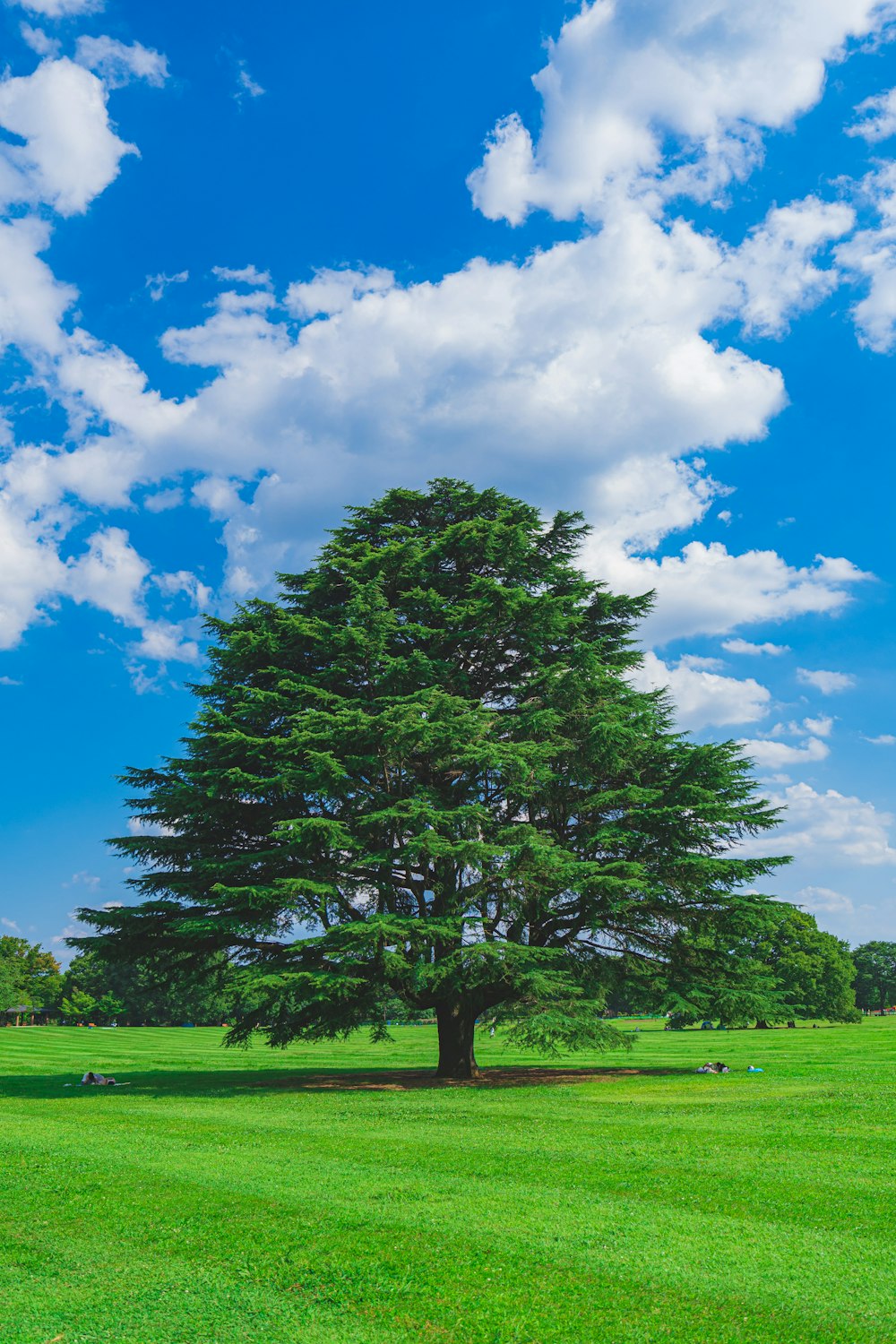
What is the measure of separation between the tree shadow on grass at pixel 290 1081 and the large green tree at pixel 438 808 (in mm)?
1437

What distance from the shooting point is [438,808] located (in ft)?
75.8

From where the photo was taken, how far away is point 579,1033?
21.4 meters

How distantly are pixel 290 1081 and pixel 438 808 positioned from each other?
9.29m

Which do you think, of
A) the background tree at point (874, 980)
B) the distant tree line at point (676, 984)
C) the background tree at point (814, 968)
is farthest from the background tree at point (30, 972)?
the background tree at point (874, 980)

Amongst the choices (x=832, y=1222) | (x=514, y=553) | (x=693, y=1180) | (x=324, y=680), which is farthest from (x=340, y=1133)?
(x=514, y=553)

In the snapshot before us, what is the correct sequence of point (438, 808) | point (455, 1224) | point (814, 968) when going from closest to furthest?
point (455, 1224), point (438, 808), point (814, 968)

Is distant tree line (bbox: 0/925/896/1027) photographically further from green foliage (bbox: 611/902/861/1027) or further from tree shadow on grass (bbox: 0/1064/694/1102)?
tree shadow on grass (bbox: 0/1064/694/1102)

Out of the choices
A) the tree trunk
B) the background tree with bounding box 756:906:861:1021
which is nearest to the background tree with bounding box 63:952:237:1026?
the background tree with bounding box 756:906:861:1021

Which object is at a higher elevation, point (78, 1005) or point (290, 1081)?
point (290, 1081)

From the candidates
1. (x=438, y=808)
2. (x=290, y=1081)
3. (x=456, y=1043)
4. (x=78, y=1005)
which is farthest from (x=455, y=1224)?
(x=78, y=1005)

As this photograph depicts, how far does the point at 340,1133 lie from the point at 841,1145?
24.2ft

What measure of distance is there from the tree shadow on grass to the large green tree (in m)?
1.44

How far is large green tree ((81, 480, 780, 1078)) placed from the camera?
22.2 metres

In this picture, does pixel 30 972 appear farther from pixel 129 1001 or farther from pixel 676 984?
pixel 676 984
